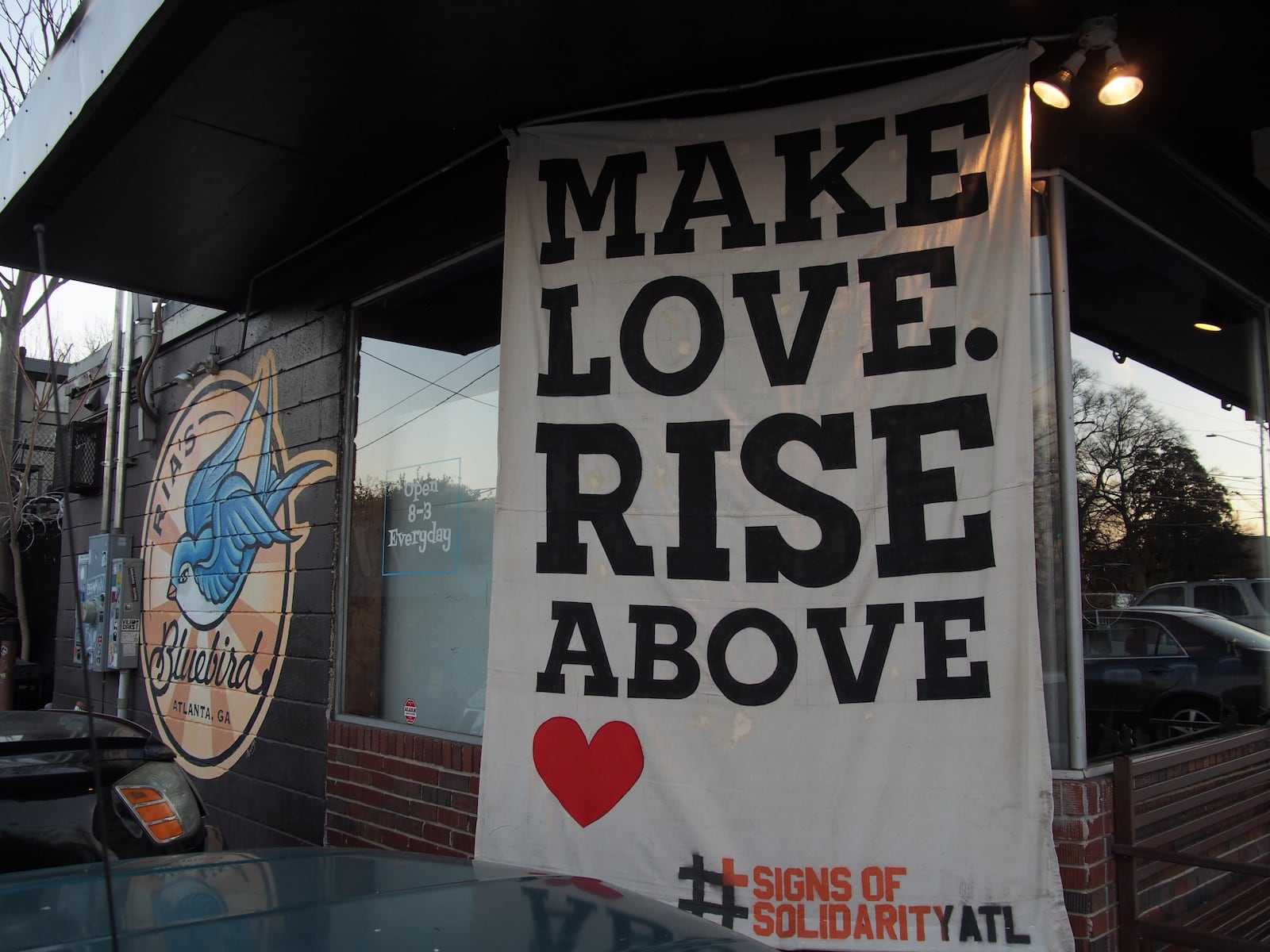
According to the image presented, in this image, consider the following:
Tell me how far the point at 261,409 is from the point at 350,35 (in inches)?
136

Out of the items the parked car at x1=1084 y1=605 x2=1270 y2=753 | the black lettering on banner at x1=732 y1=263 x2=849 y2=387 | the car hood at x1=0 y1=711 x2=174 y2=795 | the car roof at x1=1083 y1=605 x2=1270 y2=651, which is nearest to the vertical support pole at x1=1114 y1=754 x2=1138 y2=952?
the parked car at x1=1084 y1=605 x2=1270 y2=753

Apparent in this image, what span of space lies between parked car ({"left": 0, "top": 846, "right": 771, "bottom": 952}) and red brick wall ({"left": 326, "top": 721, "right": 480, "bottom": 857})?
7.26 feet

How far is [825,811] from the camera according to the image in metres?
3.39

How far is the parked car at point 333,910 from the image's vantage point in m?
1.69

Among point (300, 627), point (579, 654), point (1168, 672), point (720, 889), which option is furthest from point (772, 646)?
point (300, 627)

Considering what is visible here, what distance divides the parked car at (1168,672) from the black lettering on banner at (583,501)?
1801 millimetres

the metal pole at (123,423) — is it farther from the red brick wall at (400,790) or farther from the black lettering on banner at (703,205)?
the black lettering on banner at (703,205)

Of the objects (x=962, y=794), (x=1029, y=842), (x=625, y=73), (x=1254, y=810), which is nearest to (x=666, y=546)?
(x=962, y=794)

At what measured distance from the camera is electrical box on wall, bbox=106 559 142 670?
757 centimetres

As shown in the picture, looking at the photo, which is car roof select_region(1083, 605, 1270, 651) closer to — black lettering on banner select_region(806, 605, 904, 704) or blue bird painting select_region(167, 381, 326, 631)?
black lettering on banner select_region(806, 605, 904, 704)

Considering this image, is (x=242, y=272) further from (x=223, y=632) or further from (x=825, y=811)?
(x=825, y=811)

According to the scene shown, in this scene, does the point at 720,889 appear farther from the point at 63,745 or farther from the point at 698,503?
the point at 63,745

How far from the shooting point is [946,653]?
3.35 m

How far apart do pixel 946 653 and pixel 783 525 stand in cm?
72
